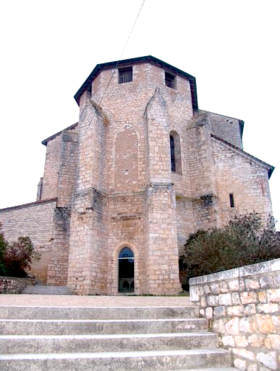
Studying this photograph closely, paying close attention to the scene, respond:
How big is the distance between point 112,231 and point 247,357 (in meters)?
12.1

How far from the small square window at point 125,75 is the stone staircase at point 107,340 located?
53.1ft

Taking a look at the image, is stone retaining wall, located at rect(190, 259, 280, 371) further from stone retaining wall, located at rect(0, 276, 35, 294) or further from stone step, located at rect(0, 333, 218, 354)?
stone retaining wall, located at rect(0, 276, 35, 294)

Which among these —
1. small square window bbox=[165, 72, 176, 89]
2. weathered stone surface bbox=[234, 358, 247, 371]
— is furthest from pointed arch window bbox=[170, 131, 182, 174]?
weathered stone surface bbox=[234, 358, 247, 371]

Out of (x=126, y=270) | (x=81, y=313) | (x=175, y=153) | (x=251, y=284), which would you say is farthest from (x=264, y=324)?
(x=175, y=153)

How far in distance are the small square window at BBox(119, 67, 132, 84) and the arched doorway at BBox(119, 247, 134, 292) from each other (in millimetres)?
10272

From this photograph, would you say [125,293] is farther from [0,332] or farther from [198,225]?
[0,332]

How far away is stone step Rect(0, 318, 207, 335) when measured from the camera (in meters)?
4.29

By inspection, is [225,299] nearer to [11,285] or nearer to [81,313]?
[81,313]

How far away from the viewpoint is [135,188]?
15.9 m

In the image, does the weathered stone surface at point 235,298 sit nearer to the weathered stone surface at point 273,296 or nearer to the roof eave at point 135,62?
the weathered stone surface at point 273,296

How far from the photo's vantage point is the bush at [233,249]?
9375 millimetres

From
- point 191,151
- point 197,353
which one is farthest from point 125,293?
point 197,353

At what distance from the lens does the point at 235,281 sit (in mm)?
4023

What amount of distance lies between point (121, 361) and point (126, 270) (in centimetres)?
1148
